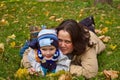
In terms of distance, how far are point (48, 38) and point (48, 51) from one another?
5.7 inches

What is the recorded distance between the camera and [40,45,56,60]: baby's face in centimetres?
409

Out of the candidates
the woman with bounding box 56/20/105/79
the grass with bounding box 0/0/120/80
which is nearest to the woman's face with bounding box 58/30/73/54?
the woman with bounding box 56/20/105/79

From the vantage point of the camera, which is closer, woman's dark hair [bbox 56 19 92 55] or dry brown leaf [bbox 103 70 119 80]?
dry brown leaf [bbox 103 70 119 80]

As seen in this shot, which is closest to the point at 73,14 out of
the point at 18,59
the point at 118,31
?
the point at 118,31

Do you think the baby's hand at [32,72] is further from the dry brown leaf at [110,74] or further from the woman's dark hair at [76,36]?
the dry brown leaf at [110,74]

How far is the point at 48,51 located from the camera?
4.10 metres

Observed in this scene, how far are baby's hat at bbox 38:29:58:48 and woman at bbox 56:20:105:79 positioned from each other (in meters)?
0.11

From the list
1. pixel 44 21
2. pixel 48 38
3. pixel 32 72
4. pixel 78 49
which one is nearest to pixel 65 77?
pixel 32 72

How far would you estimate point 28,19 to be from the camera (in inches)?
314

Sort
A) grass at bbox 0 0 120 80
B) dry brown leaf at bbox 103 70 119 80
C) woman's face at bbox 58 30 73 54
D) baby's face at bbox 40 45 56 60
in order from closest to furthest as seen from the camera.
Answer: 1. dry brown leaf at bbox 103 70 119 80
2. baby's face at bbox 40 45 56 60
3. woman's face at bbox 58 30 73 54
4. grass at bbox 0 0 120 80

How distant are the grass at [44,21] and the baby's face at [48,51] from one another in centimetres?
31

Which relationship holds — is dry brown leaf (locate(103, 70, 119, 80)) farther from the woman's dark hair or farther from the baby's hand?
the baby's hand

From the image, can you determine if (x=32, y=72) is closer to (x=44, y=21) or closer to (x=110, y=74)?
(x=110, y=74)

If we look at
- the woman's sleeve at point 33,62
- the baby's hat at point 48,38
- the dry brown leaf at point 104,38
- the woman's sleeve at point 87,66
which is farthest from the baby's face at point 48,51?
the dry brown leaf at point 104,38
